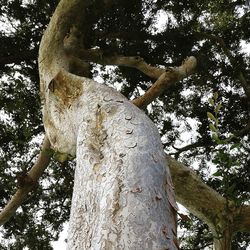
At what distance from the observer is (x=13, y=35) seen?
19.1ft

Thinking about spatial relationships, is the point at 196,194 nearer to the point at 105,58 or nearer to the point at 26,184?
the point at 26,184

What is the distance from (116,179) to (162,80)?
1.87 m

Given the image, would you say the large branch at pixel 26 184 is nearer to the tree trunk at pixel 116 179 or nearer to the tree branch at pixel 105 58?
the tree branch at pixel 105 58

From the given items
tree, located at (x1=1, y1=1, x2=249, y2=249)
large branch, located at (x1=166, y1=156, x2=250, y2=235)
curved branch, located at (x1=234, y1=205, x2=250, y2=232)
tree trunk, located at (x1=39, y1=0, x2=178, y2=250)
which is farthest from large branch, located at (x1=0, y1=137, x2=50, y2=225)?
curved branch, located at (x1=234, y1=205, x2=250, y2=232)

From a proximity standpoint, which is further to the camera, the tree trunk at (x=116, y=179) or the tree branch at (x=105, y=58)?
the tree branch at (x=105, y=58)

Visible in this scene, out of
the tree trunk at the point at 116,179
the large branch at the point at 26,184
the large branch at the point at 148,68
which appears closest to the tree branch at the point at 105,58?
the large branch at the point at 148,68

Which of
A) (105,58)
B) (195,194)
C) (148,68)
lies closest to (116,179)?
(195,194)

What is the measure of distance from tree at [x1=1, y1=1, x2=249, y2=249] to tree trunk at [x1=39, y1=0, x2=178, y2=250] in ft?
0.05

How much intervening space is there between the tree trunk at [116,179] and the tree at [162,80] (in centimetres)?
1

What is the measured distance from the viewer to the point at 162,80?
3.36 meters

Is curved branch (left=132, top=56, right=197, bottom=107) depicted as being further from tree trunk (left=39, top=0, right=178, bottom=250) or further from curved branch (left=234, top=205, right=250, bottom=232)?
curved branch (left=234, top=205, right=250, bottom=232)

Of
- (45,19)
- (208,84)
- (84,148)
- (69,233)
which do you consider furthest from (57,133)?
(208,84)

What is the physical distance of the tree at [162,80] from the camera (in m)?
2.56

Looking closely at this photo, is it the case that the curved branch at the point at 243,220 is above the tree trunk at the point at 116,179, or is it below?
→ above
